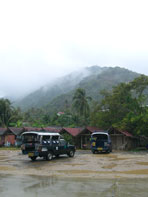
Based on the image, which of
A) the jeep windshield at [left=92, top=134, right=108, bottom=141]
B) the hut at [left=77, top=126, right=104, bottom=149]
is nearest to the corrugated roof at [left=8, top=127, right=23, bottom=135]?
the hut at [left=77, top=126, right=104, bottom=149]

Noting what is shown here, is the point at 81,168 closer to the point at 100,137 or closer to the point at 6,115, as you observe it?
the point at 100,137

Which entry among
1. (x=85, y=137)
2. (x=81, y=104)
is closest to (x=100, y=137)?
(x=85, y=137)

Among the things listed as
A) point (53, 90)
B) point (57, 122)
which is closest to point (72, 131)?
point (57, 122)

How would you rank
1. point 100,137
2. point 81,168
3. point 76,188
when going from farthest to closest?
point 100,137 → point 81,168 → point 76,188

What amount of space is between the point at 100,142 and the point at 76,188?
1790 cm

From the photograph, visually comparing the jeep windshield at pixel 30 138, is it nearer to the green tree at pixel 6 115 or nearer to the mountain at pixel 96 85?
the green tree at pixel 6 115

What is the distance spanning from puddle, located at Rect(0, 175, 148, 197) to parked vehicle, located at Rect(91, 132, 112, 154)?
15.3m

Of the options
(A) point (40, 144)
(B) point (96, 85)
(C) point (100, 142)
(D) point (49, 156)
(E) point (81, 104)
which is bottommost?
(D) point (49, 156)

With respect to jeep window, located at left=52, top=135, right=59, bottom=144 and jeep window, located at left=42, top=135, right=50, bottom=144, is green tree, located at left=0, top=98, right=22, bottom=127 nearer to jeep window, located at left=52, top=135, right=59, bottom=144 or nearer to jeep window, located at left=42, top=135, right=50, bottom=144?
jeep window, located at left=52, top=135, right=59, bottom=144

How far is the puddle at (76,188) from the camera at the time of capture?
7.40 m

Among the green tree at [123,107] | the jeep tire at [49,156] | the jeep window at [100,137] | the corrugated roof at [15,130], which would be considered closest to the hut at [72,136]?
the green tree at [123,107]

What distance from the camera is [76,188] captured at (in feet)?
27.1

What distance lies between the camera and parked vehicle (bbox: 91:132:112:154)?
82.4ft

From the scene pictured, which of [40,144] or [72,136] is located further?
[72,136]
